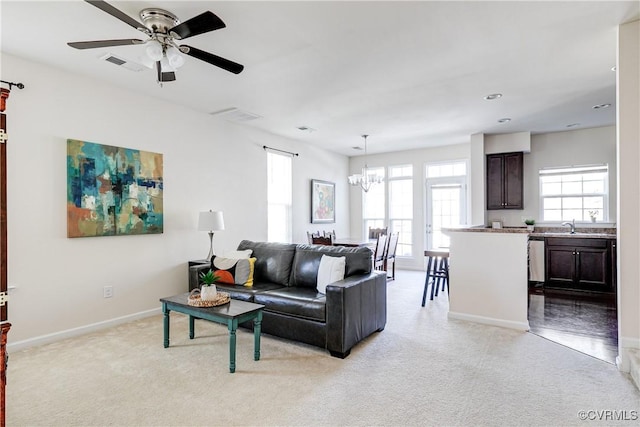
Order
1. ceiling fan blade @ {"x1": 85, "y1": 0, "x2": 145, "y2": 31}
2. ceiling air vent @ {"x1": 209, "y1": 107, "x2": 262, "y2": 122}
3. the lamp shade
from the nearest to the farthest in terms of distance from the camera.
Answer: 1. ceiling fan blade @ {"x1": 85, "y1": 0, "x2": 145, "y2": 31}
2. the lamp shade
3. ceiling air vent @ {"x1": 209, "y1": 107, "x2": 262, "y2": 122}

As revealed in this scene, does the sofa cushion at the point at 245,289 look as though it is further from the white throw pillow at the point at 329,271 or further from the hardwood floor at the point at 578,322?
the hardwood floor at the point at 578,322

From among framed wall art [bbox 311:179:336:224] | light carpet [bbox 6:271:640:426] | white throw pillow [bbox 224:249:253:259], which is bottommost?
light carpet [bbox 6:271:640:426]

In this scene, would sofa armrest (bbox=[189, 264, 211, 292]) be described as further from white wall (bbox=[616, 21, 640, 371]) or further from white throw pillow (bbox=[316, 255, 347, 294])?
white wall (bbox=[616, 21, 640, 371])

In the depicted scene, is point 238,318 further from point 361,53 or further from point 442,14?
point 442,14

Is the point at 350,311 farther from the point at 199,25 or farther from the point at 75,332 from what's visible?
the point at 75,332

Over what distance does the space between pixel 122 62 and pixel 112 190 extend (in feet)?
4.46

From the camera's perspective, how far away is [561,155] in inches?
241

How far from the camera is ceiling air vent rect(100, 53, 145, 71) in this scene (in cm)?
322

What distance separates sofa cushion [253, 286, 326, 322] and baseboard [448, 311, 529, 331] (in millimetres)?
1801

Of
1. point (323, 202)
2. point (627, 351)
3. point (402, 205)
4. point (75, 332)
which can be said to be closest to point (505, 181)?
point (402, 205)

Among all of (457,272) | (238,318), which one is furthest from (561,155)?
(238,318)

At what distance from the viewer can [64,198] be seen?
3521mm

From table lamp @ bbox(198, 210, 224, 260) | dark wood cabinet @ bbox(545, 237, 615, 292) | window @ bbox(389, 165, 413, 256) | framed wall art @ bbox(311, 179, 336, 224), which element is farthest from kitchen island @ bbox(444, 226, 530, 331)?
window @ bbox(389, 165, 413, 256)

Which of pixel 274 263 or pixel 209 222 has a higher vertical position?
pixel 209 222
